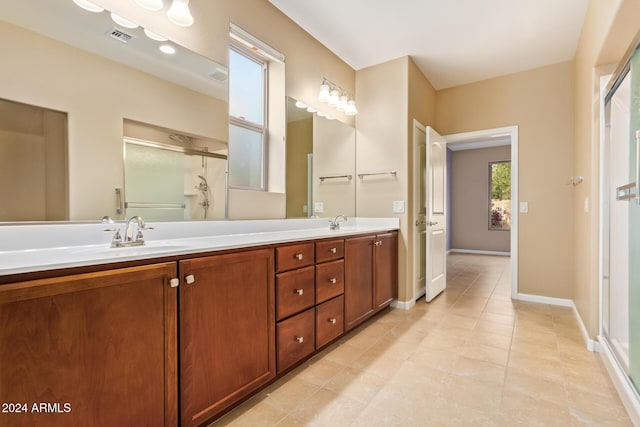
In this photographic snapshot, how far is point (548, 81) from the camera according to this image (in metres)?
3.23

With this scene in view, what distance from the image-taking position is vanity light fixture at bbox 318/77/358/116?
2.77 meters

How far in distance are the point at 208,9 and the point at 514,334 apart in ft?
10.5

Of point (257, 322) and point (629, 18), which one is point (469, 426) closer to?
point (257, 322)

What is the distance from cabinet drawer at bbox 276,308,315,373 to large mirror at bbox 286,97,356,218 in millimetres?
948

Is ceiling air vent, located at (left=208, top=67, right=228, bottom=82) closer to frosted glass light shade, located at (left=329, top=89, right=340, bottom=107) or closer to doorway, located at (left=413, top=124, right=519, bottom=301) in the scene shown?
frosted glass light shade, located at (left=329, top=89, right=340, bottom=107)

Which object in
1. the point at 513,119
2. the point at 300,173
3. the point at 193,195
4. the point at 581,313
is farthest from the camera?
the point at 513,119

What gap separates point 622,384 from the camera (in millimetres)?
1576

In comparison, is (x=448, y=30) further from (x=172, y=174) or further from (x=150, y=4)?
(x=172, y=174)

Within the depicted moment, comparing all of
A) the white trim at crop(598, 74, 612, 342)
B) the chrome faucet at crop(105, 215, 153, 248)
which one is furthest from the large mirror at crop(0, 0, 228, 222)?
the white trim at crop(598, 74, 612, 342)

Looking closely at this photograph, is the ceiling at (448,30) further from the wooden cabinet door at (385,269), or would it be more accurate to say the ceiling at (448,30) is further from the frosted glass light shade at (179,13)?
the wooden cabinet door at (385,269)

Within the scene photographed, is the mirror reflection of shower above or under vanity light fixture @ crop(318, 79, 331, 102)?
under

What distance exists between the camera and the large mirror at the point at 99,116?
1.21m

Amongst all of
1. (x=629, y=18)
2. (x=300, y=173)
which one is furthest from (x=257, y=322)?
(x=629, y=18)

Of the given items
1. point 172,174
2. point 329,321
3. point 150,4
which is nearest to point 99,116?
point 172,174
